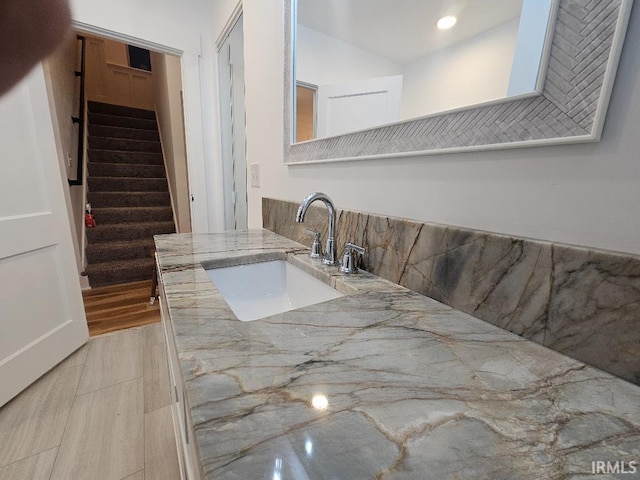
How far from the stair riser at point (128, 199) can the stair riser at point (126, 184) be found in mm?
132

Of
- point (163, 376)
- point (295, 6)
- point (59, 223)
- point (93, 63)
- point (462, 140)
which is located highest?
point (93, 63)

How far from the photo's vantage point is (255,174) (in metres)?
1.52

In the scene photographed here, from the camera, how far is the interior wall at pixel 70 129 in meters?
2.45

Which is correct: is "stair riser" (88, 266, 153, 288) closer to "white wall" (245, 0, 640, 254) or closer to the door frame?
the door frame

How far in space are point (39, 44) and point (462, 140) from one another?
25.7 inches

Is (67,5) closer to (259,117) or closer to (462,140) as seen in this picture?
(462,140)

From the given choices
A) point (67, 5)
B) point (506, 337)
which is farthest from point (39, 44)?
point (506, 337)

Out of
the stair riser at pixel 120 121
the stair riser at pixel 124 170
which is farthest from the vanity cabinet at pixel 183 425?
the stair riser at pixel 120 121

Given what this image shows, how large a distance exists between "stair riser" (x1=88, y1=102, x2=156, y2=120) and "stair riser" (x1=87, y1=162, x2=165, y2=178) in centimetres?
122

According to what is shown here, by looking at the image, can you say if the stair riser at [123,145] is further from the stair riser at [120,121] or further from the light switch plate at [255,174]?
the light switch plate at [255,174]

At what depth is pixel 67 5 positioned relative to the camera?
15.1 inches

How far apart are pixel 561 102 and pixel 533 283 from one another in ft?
0.85

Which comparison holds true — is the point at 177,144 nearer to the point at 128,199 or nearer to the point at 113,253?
the point at 128,199

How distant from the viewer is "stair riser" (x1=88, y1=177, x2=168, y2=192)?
3.37m
